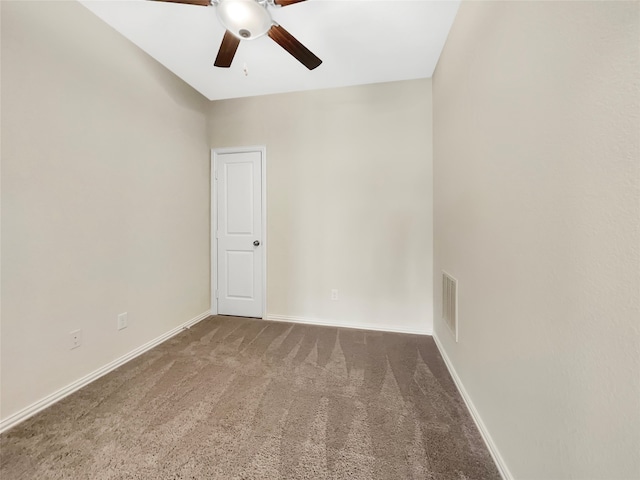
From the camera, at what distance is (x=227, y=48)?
1.73m

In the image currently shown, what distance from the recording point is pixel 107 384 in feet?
5.70

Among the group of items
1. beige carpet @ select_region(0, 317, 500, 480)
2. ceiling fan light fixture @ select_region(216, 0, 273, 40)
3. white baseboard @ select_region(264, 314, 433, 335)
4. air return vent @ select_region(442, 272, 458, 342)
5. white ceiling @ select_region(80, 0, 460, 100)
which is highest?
white ceiling @ select_region(80, 0, 460, 100)

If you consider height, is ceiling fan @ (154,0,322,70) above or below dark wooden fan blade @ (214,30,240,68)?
below

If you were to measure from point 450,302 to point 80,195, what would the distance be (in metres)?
2.89

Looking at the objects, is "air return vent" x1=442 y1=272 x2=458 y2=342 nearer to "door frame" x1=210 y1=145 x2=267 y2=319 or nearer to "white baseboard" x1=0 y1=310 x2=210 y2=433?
"door frame" x1=210 y1=145 x2=267 y2=319

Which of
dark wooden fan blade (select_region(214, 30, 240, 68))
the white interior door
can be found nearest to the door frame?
the white interior door

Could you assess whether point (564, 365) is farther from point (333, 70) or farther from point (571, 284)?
point (333, 70)

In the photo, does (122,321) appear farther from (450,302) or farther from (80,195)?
(450,302)

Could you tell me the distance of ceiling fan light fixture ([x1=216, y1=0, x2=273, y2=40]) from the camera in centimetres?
137

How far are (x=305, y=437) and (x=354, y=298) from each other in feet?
5.13

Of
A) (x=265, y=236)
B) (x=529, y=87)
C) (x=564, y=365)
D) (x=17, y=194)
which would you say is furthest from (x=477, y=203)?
(x=17, y=194)

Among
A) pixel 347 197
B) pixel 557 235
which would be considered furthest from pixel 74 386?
pixel 557 235

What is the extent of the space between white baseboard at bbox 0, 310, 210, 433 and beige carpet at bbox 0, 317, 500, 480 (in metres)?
0.04

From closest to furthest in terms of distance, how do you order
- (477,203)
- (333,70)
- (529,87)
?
1. (529,87)
2. (477,203)
3. (333,70)
